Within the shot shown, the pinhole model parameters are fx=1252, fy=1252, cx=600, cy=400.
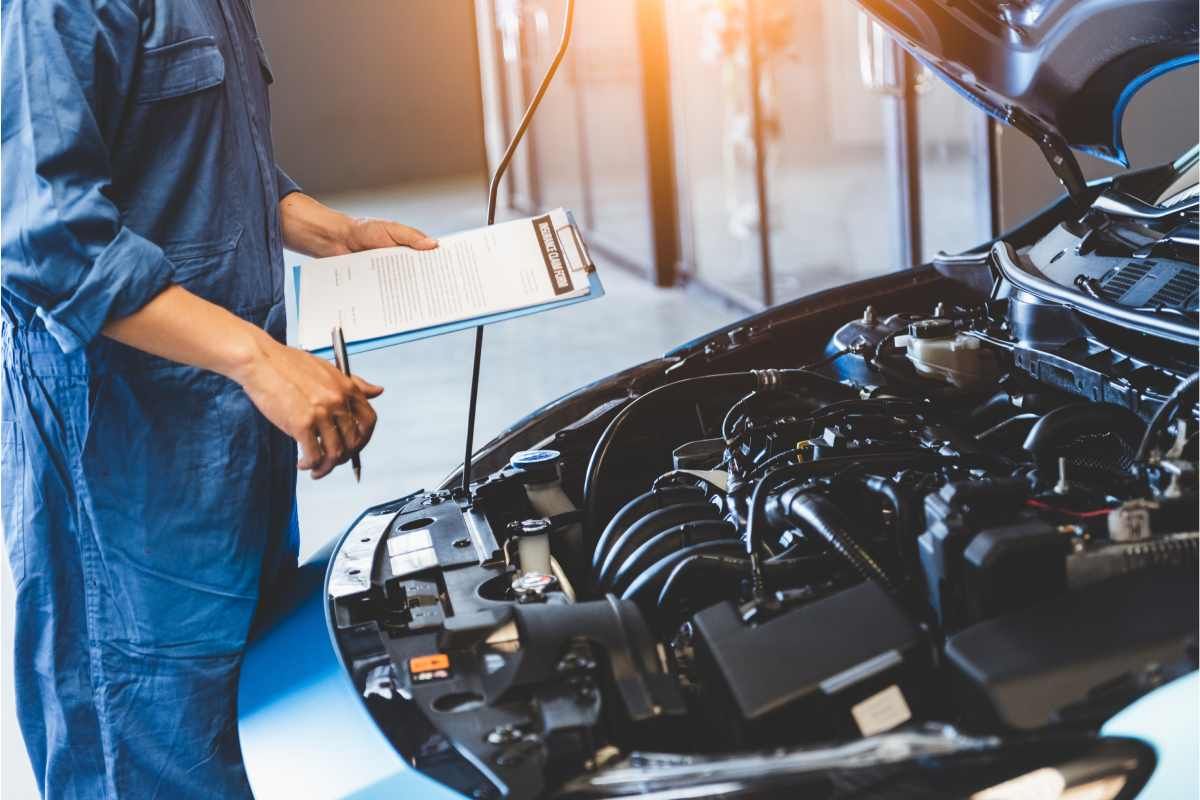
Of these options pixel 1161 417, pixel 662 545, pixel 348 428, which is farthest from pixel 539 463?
pixel 1161 417

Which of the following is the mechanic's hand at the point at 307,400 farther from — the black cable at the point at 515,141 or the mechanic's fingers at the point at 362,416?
the black cable at the point at 515,141

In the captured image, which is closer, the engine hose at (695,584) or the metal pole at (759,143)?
the engine hose at (695,584)

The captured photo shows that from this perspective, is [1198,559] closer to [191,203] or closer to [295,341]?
[295,341]

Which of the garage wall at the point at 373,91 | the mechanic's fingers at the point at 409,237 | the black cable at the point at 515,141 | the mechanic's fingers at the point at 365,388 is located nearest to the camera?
the mechanic's fingers at the point at 365,388

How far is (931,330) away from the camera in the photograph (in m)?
1.65

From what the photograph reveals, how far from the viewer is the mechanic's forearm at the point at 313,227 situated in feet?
5.40

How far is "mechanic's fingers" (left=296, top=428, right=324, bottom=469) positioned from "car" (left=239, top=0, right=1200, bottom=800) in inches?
6.7

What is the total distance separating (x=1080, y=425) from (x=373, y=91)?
25.4ft

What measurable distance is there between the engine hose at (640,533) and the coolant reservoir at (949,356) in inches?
16.8

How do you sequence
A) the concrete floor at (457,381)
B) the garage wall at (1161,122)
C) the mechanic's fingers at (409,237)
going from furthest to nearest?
the concrete floor at (457,381)
the garage wall at (1161,122)
the mechanic's fingers at (409,237)

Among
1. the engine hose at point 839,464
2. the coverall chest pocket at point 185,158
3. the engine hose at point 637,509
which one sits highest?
the coverall chest pocket at point 185,158

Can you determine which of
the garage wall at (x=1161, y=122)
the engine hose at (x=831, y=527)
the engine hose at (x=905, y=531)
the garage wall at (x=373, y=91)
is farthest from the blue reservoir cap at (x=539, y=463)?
the garage wall at (x=373, y=91)

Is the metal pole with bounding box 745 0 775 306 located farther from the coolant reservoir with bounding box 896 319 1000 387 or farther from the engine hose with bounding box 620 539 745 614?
the engine hose with bounding box 620 539 745 614

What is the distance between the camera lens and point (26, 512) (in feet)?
4.43
